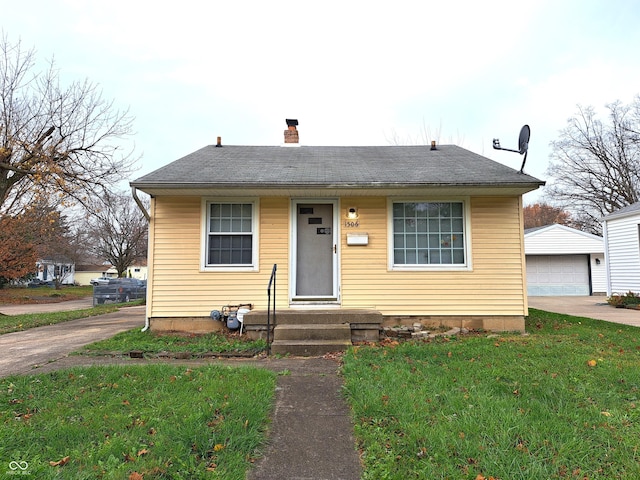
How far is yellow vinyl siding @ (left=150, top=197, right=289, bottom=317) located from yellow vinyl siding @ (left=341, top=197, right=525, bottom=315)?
152 cm

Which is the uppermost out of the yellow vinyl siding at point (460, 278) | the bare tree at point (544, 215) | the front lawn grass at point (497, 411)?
the bare tree at point (544, 215)

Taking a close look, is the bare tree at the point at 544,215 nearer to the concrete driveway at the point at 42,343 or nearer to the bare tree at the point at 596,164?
the bare tree at the point at 596,164

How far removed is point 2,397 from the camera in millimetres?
3295

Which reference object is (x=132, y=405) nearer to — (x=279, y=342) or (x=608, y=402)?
(x=279, y=342)

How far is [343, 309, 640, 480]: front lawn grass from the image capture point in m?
2.18

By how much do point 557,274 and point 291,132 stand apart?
16636mm

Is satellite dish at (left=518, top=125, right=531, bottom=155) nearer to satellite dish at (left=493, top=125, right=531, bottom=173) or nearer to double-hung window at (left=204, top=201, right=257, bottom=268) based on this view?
satellite dish at (left=493, top=125, right=531, bottom=173)

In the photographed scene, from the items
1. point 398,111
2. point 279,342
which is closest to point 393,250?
point 279,342

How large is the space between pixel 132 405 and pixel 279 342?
2455 millimetres

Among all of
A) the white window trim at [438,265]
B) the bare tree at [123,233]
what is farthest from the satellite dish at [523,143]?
the bare tree at [123,233]

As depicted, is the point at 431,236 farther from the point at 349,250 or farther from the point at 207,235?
the point at 207,235

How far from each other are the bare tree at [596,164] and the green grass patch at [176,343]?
103 ft

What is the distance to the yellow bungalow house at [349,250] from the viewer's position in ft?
21.4

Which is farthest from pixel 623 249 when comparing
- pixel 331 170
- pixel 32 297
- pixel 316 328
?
pixel 32 297
